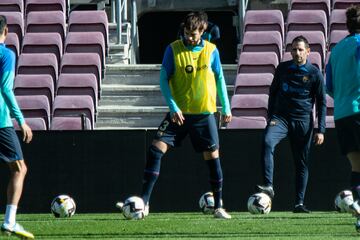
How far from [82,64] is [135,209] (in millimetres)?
7779

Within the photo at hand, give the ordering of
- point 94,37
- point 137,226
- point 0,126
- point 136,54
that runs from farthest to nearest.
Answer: point 136,54 < point 94,37 < point 137,226 < point 0,126

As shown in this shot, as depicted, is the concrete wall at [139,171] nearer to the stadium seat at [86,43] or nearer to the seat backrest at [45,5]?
the stadium seat at [86,43]

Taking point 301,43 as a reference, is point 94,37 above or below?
below

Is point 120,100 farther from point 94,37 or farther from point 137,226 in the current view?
point 137,226

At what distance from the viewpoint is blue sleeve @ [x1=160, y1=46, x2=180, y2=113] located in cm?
1345

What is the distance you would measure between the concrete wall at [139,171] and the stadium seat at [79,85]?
3.57 m

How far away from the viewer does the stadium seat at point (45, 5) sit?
73.9 ft

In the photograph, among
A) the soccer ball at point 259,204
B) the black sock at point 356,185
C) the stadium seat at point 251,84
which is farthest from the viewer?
the stadium seat at point 251,84

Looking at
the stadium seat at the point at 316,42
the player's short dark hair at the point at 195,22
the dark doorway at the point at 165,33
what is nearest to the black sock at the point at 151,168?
the player's short dark hair at the point at 195,22

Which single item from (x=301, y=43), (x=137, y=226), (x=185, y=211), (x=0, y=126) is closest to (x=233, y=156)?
(x=185, y=211)

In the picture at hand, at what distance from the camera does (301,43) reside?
15.3 metres

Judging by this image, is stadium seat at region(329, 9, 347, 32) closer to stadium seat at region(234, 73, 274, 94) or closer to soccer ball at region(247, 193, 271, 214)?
stadium seat at region(234, 73, 274, 94)

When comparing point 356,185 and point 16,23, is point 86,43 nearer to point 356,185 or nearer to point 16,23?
point 16,23

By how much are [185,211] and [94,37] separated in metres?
5.45
